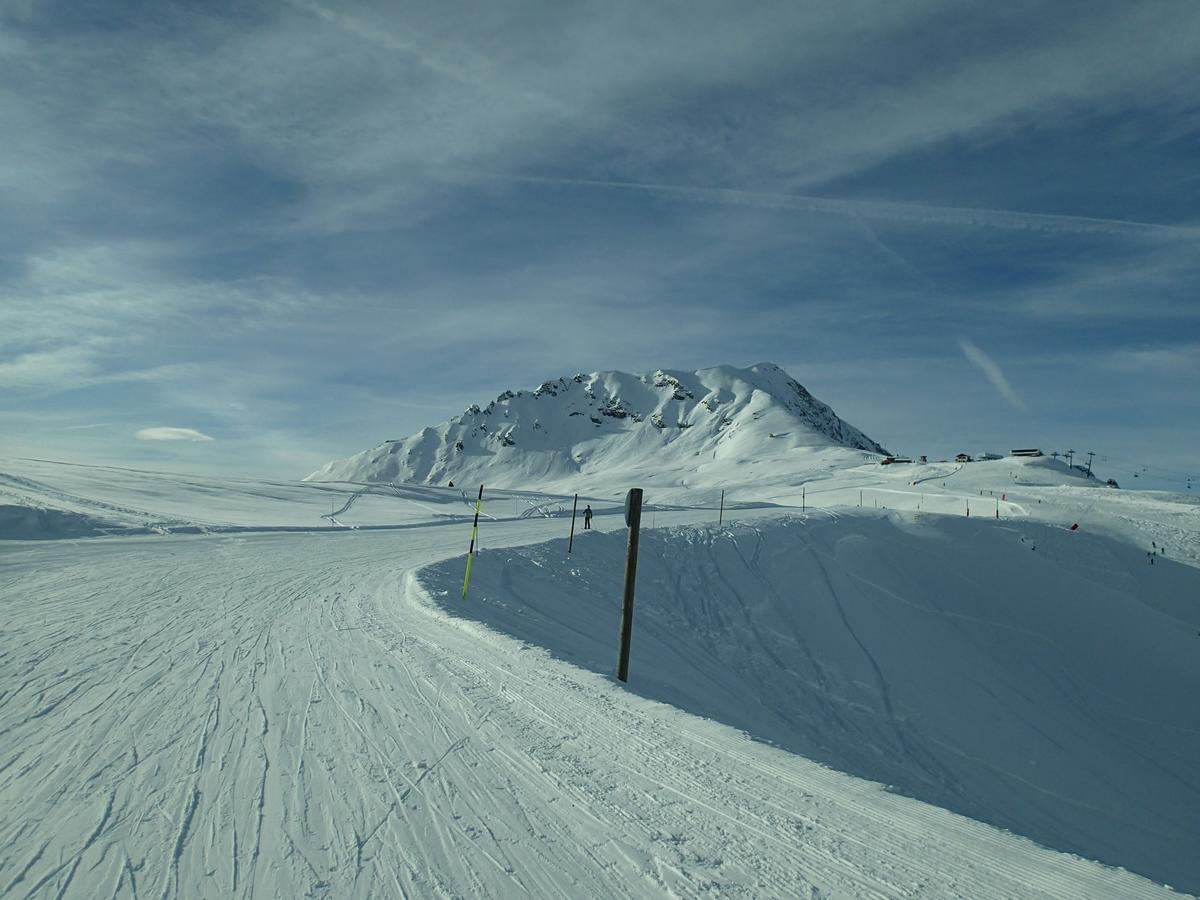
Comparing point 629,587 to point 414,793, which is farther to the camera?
point 629,587

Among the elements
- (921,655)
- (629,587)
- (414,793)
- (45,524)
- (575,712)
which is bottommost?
(921,655)

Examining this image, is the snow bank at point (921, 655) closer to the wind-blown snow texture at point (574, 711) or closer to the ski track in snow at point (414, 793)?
the wind-blown snow texture at point (574, 711)

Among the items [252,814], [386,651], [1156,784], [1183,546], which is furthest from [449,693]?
[1183,546]

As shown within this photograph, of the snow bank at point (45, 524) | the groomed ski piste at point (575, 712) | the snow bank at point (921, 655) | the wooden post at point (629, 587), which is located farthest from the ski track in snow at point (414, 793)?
the snow bank at point (45, 524)

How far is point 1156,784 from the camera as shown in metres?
15.6

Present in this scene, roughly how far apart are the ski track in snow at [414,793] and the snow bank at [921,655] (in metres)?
1.62

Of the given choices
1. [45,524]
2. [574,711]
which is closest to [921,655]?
[574,711]

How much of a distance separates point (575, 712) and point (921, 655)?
16.4 meters

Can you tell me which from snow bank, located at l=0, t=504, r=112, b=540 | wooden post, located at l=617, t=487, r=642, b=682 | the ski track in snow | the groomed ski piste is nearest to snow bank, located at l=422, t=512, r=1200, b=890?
the groomed ski piste

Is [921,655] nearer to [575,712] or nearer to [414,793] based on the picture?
[575,712]

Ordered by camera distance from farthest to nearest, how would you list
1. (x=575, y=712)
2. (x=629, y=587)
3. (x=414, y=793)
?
(x=629, y=587) < (x=575, y=712) < (x=414, y=793)

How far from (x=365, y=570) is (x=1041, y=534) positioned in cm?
3535

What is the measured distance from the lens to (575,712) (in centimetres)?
704

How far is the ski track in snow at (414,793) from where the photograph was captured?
410cm
